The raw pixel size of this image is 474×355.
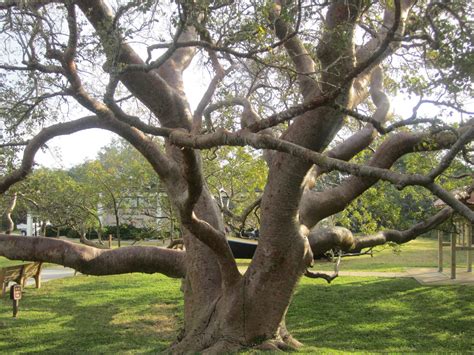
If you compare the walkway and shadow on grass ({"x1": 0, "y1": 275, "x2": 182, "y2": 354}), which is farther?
the walkway

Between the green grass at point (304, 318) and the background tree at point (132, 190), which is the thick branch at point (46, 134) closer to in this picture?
the green grass at point (304, 318)

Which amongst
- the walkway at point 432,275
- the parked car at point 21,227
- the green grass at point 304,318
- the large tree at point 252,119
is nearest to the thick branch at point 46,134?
the large tree at point 252,119

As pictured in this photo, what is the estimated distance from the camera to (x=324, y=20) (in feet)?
21.0

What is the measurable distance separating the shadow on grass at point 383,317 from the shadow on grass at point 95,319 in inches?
114

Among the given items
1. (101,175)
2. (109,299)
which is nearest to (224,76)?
(109,299)

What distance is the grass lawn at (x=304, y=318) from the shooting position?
902 centimetres

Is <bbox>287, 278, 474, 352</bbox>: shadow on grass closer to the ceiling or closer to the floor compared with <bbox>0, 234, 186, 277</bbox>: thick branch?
closer to the floor

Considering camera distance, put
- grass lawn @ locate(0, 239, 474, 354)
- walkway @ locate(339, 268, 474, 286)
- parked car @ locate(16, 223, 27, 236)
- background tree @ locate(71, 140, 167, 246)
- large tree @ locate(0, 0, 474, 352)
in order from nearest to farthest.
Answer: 1. large tree @ locate(0, 0, 474, 352)
2. grass lawn @ locate(0, 239, 474, 354)
3. walkway @ locate(339, 268, 474, 286)
4. background tree @ locate(71, 140, 167, 246)
5. parked car @ locate(16, 223, 27, 236)

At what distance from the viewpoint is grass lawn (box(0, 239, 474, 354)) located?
9.02 m

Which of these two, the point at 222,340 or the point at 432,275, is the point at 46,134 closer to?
the point at 222,340

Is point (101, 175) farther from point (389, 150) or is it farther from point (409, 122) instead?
point (409, 122)

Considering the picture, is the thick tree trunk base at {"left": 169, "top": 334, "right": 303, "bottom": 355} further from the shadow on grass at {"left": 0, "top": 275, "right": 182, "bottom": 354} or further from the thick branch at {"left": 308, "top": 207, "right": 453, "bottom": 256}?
the thick branch at {"left": 308, "top": 207, "right": 453, "bottom": 256}

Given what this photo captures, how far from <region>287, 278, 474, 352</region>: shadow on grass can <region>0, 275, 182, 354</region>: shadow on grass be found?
2.90 m

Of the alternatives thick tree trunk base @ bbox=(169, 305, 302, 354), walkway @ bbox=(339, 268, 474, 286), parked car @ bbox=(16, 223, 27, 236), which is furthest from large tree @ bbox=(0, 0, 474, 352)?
parked car @ bbox=(16, 223, 27, 236)
